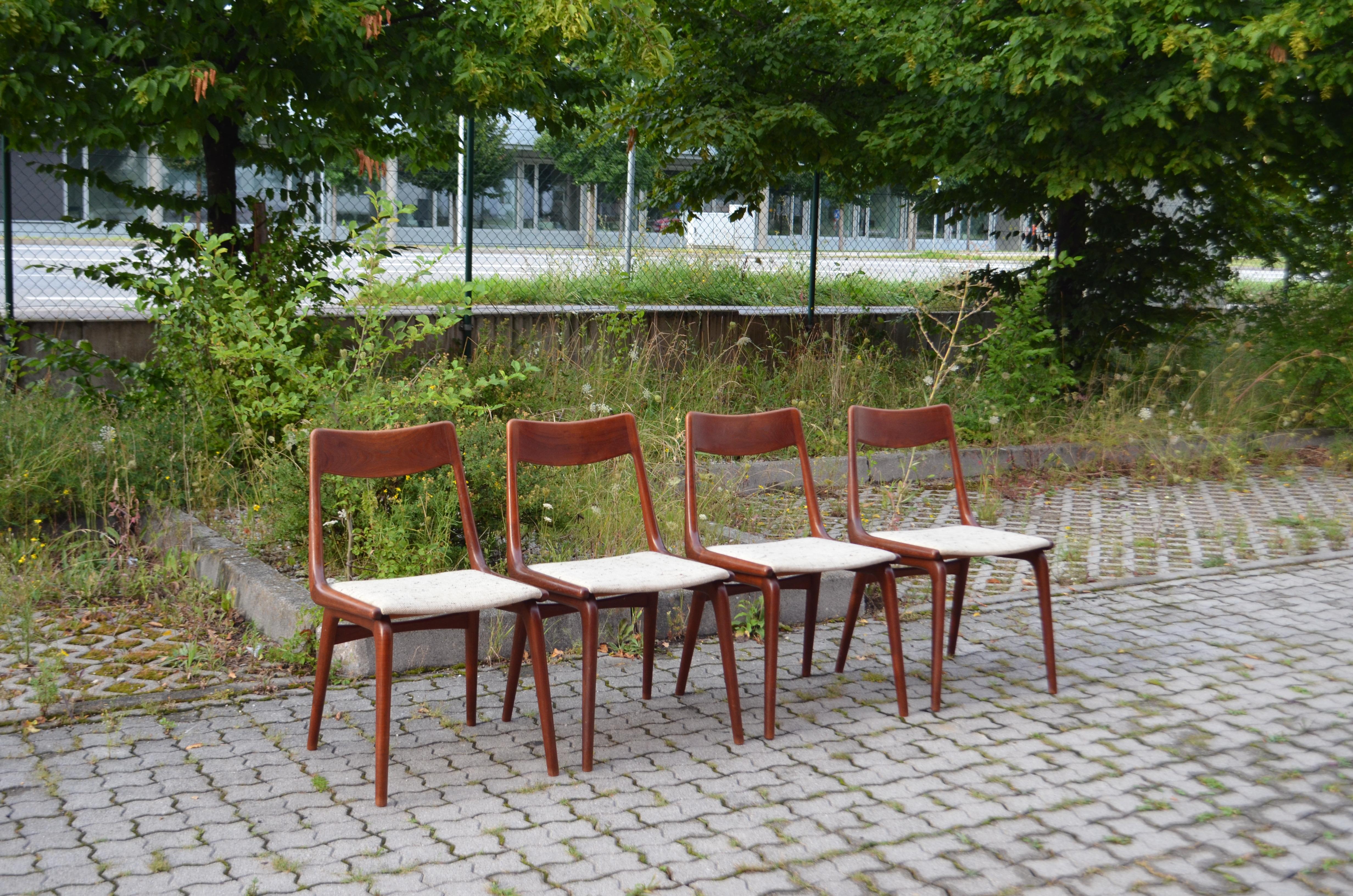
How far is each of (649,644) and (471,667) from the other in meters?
0.70

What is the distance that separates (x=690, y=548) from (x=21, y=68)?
4.60 meters

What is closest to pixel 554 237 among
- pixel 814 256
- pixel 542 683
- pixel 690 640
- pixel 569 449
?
pixel 814 256

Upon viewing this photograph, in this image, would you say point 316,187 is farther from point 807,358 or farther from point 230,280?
point 807,358

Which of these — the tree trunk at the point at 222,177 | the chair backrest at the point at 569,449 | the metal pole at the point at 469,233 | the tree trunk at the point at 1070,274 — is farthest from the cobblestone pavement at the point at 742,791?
the tree trunk at the point at 1070,274

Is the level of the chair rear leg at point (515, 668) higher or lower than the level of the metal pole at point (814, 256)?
lower

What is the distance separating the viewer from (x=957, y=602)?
205 inches

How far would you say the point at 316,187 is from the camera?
27.3ft

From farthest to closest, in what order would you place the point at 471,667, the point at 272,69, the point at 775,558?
the point at 272,69
the point at 775,558
the point at 471,667

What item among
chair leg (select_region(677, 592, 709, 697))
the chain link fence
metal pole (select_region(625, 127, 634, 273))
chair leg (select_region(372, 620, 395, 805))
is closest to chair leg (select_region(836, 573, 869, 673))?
chair leg (select_region(677, 592, 709, 697))

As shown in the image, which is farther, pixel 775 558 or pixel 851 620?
pixel 851 620

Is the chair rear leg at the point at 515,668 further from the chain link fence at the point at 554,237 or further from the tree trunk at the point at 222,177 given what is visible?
the tree trunk at the point at 222,177

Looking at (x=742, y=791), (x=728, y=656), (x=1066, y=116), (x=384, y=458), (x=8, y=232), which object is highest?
(x=1066, y=116)

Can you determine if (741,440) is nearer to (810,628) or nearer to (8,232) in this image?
(810,628)

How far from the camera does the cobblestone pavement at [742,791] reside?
3189 millimetres
